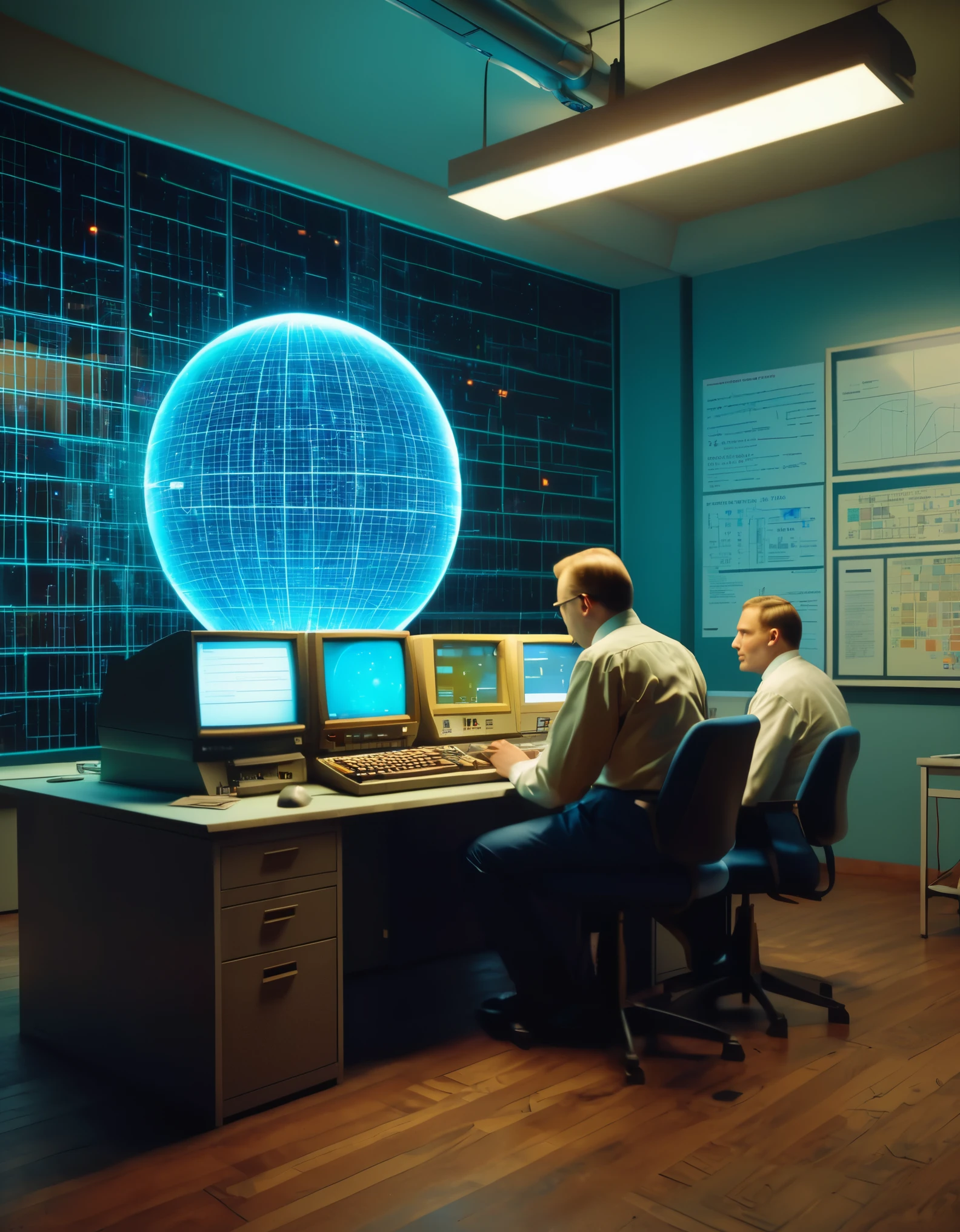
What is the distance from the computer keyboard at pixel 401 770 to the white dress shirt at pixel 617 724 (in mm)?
310

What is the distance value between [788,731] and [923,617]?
218cm

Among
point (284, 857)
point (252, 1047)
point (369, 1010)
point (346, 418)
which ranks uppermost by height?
point (346, 418)

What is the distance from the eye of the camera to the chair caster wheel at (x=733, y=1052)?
2.57 m

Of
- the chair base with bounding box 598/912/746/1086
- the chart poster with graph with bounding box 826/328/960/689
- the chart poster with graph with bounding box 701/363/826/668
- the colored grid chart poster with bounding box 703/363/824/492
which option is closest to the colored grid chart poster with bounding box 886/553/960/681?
the chart poster with graph with bounding box 826/328/960/689

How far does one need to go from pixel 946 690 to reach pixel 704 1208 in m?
3.36

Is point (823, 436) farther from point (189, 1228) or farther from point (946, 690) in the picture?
point (189, 1228)

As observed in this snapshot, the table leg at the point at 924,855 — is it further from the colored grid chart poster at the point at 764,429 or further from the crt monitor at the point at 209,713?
the crt monitor at the point at 209,713

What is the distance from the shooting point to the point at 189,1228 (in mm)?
1789

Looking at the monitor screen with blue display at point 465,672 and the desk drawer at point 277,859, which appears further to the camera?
the monitor screen with blue display at point 465,672

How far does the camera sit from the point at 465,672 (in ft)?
10.4

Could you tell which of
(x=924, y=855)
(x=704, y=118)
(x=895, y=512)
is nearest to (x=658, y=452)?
(x=895, y=512)

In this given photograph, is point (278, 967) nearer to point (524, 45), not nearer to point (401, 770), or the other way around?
point (401, 770)

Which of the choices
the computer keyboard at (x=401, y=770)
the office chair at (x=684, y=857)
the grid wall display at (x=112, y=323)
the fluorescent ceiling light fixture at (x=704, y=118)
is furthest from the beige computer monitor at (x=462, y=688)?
the fluorescent ceiling light fixture at (x=704, y=118)

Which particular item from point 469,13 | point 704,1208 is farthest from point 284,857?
point 469,13
